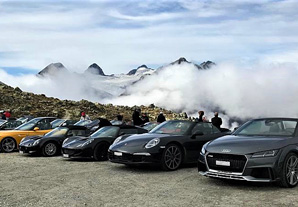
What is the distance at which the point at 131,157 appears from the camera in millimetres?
Answer: 10391

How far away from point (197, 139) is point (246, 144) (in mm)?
3262

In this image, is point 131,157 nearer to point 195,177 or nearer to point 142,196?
point 195,177

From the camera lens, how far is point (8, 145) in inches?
662

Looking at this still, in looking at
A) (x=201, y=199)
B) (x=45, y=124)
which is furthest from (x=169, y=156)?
(x=45, y=124)

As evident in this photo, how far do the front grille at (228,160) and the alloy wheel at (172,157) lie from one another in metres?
2.29

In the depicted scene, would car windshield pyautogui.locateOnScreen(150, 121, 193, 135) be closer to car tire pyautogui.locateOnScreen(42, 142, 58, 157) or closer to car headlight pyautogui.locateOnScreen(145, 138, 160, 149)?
car headlight pyautogui.locateOnScreen(145, 138, 160, 149)

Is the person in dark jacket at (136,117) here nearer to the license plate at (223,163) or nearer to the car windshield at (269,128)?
the car windshield at (269,128)

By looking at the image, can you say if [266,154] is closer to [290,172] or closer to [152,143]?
[290,172]

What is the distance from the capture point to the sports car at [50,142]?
14.9 m

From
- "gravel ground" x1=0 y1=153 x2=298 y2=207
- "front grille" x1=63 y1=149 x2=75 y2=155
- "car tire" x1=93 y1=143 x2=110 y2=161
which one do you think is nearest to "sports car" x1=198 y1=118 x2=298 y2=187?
"gravel ground" x1=0 y1=153 x2=298 y2=207

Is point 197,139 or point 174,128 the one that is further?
point 174,128

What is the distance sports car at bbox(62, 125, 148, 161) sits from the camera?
42.5 ft

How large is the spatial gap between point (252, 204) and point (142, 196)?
1.93 metres

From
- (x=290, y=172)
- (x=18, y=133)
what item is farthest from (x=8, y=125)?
(x=290, y=172)
